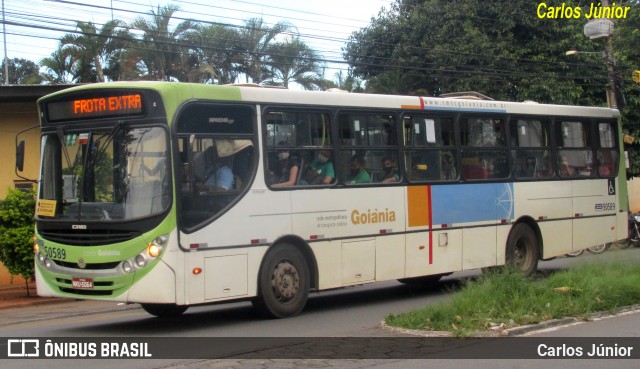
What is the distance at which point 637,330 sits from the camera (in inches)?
384

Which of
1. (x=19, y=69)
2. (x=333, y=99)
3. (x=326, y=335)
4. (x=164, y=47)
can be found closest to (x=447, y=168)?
(x=333, y=99)

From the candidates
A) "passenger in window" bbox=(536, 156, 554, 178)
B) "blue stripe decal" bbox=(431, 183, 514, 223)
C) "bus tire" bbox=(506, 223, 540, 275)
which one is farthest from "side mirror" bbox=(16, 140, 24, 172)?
"passenger in window" bbox=(536, 156, 554, 178)

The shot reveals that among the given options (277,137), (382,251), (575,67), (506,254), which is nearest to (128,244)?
(277,137)

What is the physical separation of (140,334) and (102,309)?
4344 millimetres

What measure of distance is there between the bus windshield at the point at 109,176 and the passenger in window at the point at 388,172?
4022 millimetres

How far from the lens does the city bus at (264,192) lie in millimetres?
10008

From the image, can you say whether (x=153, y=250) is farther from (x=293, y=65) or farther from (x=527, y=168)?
(x=293, y=65)

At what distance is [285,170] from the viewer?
11367 mm

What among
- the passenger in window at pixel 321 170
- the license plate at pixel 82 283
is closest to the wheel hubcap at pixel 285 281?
the passenger in window at pixel 321 170

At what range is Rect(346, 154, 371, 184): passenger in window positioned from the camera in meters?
12.3

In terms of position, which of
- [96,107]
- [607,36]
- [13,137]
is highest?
[607,36]

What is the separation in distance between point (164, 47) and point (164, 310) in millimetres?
20956

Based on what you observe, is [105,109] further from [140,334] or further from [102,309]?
[102,309]

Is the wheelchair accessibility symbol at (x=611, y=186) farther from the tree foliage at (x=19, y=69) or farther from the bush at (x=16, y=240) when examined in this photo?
the tree foliage at (x=19, y=69)
